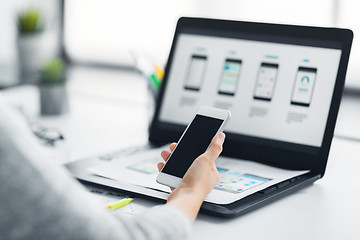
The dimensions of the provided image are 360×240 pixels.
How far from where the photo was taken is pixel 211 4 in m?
2.33

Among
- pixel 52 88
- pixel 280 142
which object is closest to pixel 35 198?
pixel 280 142

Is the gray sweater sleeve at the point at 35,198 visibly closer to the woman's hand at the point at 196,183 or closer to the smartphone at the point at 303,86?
the woman's hand at the point at 196,183

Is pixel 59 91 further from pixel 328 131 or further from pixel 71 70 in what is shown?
pixel 71 70

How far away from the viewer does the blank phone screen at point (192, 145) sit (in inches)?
31.7

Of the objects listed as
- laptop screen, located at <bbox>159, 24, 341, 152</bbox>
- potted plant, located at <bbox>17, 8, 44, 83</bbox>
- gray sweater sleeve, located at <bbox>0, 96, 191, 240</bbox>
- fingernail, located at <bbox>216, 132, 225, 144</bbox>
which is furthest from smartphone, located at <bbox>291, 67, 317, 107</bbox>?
potted plant, located at <bbox>17, 8, 44, 83</bbox>

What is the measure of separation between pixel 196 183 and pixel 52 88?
2.86ft

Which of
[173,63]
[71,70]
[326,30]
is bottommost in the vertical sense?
[71,70]

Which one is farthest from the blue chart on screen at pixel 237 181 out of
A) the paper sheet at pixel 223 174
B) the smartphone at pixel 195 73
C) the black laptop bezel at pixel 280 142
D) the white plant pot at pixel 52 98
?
the white plant pot at pixel 52 98

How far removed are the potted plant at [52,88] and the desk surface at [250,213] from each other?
0.03 meters

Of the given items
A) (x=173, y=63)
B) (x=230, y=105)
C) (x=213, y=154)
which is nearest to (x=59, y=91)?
(x=173, y=63)

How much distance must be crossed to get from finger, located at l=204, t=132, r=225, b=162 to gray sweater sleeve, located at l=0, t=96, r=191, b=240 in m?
0.26

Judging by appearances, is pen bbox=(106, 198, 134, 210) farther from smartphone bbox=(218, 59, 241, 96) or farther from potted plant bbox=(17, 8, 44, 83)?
potted plant bbox=(17, 8, 44, 83)

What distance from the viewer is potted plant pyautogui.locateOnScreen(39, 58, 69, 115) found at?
4.85 feet

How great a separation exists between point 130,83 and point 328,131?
1.44m
